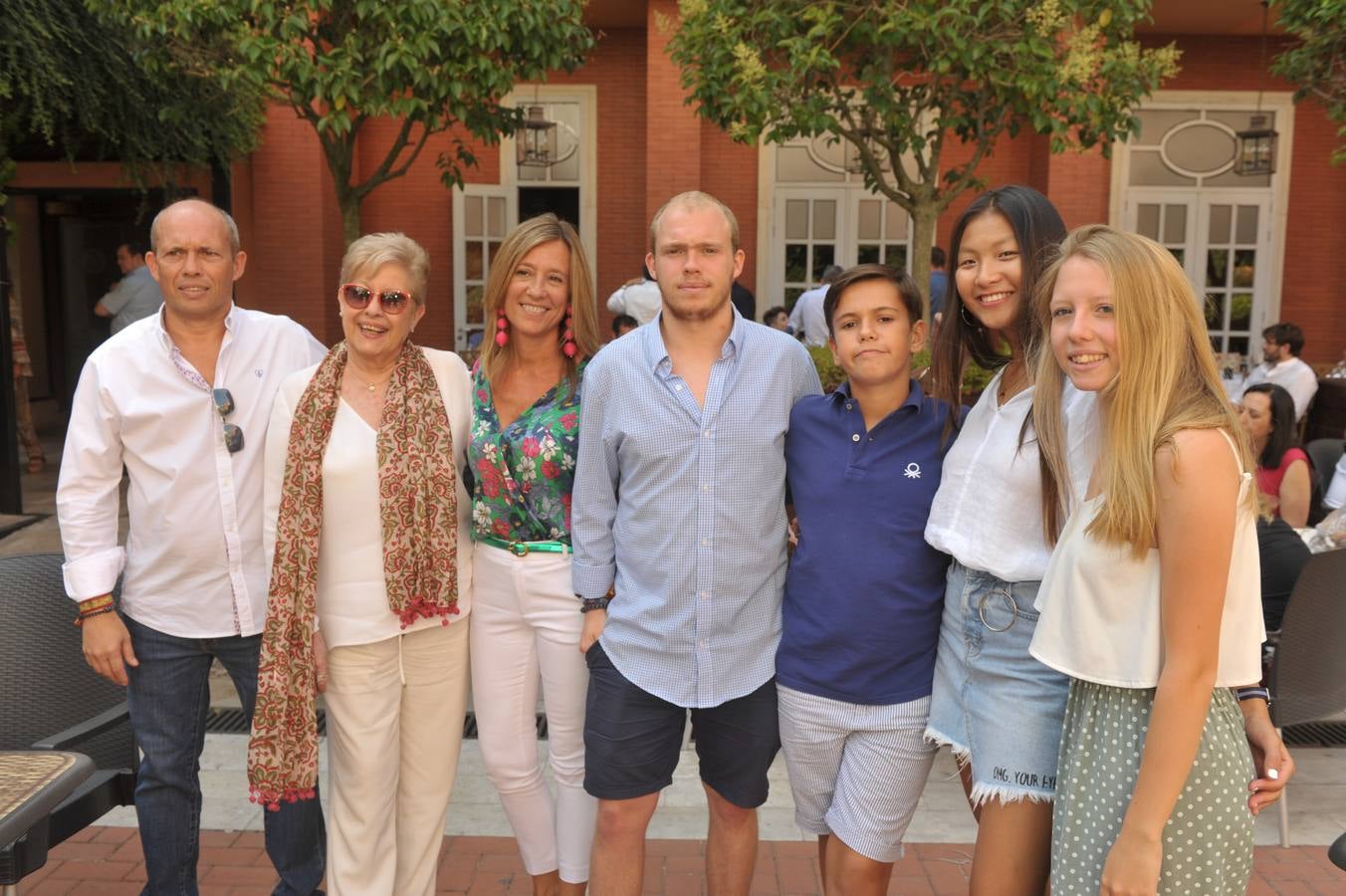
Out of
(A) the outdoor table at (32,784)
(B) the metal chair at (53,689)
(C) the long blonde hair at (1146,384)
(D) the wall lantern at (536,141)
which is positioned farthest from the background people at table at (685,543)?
(D) the wall lantern at (536,141)

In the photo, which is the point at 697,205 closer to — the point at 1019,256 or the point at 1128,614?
the point at 1019,256

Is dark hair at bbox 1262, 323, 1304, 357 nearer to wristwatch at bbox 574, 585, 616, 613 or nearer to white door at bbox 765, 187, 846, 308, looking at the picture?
white door at bbox 765, 187, 846, 308

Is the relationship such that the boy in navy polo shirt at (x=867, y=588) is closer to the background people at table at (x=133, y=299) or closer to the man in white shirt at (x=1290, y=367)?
the man in white shirt at (x=1290, y=367)

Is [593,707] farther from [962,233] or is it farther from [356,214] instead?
[356,214]

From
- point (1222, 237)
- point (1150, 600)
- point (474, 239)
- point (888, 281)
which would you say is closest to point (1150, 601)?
point (1150, 600)

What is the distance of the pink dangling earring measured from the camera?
2.79 meters

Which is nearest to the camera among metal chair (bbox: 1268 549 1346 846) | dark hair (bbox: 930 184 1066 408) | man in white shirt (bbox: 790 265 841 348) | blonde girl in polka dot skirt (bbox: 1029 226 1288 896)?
blonde girl in polka dot skirt (bbox: 1029 226 1288 896)

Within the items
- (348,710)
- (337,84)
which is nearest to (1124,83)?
(337,84)

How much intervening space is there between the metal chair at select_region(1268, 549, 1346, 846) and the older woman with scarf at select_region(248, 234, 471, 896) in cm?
262

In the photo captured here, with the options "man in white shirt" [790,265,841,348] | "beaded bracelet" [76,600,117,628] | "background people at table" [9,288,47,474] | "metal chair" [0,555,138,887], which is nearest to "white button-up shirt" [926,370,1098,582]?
"beaded bracelet" [76,600,117,628]

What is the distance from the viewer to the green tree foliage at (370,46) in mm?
6125

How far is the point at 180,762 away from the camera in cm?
276

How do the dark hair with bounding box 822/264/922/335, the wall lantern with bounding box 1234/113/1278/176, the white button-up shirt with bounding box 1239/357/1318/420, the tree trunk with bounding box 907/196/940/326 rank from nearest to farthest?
the dark hair with bounding box 822/264/922/335
the tree trunk with bounding box 907/196/940/326
the white button-up shirt with bounding box 1239/357/1318/420
the wall lantern with bounding box 1234/113/1278/176

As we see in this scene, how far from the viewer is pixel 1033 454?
2068 mm
